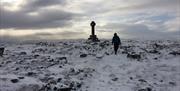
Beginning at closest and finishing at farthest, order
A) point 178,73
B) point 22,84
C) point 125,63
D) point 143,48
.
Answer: point 22,84 → point 178,73 → point 125,63 → point 143,48

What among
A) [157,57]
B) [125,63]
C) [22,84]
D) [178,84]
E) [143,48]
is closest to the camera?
[22,84]

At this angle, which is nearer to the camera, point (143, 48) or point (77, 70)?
point (77, 70)

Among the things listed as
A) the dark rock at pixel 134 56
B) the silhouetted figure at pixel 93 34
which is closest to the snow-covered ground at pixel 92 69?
the dark rock at pixel 134 56

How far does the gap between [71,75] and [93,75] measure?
1.45 metres

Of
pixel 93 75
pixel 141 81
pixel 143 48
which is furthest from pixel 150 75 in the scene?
pixel 143 48

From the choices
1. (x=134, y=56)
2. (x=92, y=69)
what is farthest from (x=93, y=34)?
(x=92, y=69)

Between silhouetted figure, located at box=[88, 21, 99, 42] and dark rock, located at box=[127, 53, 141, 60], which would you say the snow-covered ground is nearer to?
dark rock, located at box=[127, 53, 141, 60]

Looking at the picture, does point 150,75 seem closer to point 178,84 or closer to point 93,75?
point 178,84

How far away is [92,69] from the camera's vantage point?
931 inches

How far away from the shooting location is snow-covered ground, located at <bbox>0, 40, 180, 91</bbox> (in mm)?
20469

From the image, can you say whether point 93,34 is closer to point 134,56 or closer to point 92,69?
point 134,56

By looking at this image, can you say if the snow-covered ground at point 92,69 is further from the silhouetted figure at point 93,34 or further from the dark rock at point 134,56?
the silhouetted figure at point 93,34

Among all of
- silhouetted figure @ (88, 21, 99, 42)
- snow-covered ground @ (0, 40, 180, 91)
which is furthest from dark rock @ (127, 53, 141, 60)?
silhouetted figure @ (88, 21, 99, 42)

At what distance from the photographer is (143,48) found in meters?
30.9
